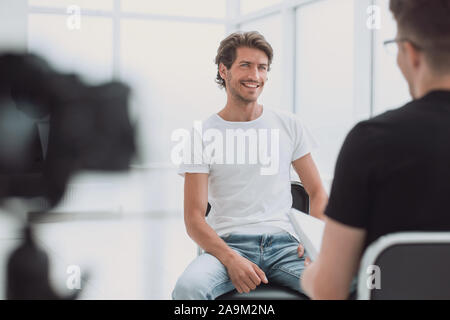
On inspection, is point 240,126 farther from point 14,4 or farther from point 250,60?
point 14,4

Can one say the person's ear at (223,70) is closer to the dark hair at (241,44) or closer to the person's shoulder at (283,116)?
the dark hair at (241,44)

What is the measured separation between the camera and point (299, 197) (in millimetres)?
1675

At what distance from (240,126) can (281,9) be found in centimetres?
264

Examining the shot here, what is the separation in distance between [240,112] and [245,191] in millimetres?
288

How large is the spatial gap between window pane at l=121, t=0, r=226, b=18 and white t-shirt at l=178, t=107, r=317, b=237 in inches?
122

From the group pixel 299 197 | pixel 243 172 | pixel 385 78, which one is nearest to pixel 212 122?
pixel 243 172

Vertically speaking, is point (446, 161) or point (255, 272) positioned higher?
point (446, 161)

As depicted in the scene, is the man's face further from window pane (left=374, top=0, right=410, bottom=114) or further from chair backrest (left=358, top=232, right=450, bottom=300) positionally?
window pane (left=374, top=0, right=410, bottom=114)

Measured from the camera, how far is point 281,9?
3.90 m

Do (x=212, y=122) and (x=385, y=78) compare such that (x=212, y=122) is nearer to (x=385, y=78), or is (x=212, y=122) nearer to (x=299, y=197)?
(x=299, y=197)

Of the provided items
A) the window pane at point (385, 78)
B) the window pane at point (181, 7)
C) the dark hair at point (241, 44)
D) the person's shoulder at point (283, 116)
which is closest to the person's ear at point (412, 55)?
the person's shoulder at point (283, 116)

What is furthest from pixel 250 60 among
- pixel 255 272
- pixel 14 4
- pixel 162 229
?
pixel 162 229

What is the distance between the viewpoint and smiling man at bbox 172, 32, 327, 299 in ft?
4.30

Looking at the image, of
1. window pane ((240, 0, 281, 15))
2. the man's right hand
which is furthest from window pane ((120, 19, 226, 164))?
the man's right hand
